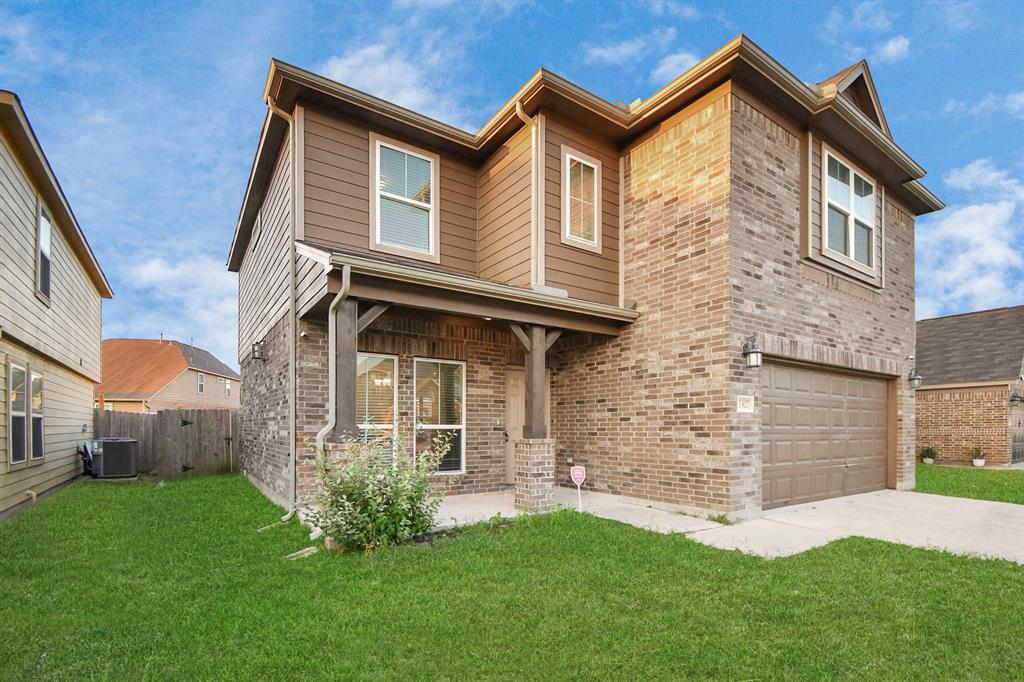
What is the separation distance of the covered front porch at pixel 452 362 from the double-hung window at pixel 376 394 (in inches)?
0.6

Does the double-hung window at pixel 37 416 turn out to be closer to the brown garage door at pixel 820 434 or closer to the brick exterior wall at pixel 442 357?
the brick exterior wall at pixel 442 357

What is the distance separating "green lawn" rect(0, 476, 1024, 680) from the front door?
3.18 meters

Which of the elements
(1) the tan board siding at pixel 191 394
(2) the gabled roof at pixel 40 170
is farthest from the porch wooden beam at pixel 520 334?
(1) the tan board siding at pixel 191 394

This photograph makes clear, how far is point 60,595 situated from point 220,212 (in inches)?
2340

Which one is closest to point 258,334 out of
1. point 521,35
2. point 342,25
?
point 342,25

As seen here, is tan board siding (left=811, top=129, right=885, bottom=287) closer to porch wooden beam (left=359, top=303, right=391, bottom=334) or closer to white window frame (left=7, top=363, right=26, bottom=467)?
porch wooden beam (left=359, top=303, right=391, bottom=334)

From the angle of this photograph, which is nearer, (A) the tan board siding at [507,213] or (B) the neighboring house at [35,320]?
(B) the neighboring house at [35,320]

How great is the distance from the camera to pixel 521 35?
25.0 meters

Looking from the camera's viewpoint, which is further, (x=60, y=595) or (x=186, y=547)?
(x=186, y=547)

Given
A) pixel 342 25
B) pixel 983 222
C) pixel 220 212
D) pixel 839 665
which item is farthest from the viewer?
pixel 220 212

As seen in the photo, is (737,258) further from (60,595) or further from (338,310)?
(60,595)

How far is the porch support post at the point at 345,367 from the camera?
578cm

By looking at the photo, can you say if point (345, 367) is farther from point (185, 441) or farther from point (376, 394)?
point (185, 441)

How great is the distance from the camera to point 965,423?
1648 cm
